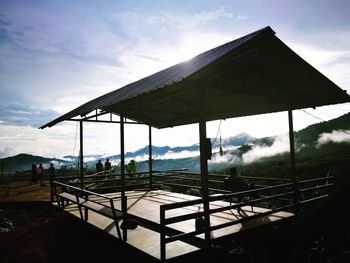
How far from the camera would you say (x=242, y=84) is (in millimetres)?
8852

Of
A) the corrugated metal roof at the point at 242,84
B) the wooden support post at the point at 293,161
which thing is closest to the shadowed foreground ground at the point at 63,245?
the corrugated metal roof at the point at 242,84

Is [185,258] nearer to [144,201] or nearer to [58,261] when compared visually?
[58,261]

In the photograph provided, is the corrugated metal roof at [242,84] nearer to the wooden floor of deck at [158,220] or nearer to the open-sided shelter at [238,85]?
the open-sided shelter at [238,85]

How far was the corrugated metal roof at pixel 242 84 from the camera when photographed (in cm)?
611

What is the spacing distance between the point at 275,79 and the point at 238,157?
311 feet

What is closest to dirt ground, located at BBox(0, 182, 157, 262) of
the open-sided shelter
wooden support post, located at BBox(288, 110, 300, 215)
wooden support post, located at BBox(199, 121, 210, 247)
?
wooden support post, located at BBox(199, 121, 210, 247)

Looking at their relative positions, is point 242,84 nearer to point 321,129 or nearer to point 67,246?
point 67,246

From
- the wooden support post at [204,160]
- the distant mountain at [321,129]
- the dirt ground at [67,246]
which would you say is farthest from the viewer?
the distant mountain at [321,129]

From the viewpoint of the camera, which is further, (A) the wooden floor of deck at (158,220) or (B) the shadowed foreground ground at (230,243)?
(A) the wooden floor of deck at (158,220)

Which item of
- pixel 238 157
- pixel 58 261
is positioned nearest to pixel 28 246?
pixel 58 261

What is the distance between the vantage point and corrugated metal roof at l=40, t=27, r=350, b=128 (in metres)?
6.11

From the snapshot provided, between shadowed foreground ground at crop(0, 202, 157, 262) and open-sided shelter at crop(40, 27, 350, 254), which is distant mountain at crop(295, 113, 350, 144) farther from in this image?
shadowed foreground ground at crop(0, 202, 157, 262)

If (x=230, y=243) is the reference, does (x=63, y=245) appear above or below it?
below

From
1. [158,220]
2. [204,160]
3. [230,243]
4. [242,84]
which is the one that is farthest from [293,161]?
[158,220]
